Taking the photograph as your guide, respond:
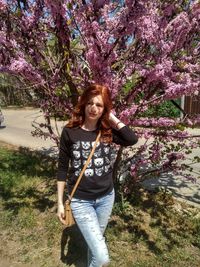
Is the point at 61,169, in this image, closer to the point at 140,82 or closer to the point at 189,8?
the point at 140,82

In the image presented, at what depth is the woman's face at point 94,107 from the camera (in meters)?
3.25

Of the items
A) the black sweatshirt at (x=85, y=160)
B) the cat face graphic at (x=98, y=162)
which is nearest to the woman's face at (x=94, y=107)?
the black sweatshirt at (x=85, y=160)

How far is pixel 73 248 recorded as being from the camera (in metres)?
4.55

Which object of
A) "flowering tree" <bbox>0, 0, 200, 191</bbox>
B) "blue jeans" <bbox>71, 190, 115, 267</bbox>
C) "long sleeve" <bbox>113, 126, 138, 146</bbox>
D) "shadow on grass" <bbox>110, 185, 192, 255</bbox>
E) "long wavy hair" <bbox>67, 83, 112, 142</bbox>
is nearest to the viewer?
"blue jeans" <bbox>71, 190, 115, 267</bbox>

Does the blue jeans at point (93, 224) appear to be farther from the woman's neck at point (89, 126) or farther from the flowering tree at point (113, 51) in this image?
the flowering tree at point (113, 51)

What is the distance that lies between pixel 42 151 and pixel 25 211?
4709mm

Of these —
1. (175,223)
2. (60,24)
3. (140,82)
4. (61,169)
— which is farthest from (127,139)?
(175,223)

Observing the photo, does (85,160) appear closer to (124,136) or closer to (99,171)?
(99,171)

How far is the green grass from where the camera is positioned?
437 cm

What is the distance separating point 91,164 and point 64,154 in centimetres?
Result: 28

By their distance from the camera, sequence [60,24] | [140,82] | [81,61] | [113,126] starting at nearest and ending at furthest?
[113,126]
[60,24]
[140,82]
[81,61]

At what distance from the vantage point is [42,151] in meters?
10.2

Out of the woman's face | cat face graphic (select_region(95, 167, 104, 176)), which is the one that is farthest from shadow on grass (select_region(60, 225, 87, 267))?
the woman's face

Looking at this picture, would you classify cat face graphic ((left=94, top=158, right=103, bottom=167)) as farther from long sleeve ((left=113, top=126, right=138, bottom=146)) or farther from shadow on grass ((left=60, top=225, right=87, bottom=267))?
shadow on grass ((left=60, top=225, right=87, bottom=267))
